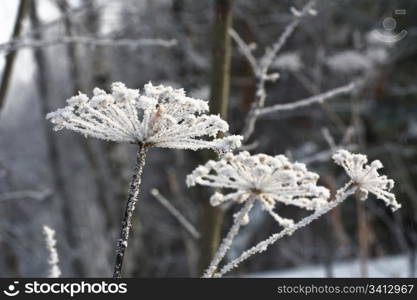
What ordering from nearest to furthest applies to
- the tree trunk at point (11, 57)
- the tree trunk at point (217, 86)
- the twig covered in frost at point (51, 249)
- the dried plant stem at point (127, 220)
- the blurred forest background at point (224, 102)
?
the dried plant stem at point (127, 220) → the twig covered in frost at point (51, 249) → the tree trunk at point (217, 86) → the tree trunk at point (11, 57) → the blurred forest background at point (224, 102)

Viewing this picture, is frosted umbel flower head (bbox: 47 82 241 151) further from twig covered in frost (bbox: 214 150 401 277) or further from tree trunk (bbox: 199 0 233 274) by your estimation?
tree trunk (bbox: 199 0 233 274)

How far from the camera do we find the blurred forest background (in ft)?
16.0

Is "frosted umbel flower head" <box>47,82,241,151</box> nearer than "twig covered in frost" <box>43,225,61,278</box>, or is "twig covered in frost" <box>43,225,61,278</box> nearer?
"frosted umbel flower head" <box>47,82,241,151</box>

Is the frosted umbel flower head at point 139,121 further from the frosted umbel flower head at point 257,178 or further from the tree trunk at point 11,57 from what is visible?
the tree trunk at point 11,57

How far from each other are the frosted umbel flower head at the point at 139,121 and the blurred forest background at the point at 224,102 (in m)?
1.06

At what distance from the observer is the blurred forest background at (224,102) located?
487 cm

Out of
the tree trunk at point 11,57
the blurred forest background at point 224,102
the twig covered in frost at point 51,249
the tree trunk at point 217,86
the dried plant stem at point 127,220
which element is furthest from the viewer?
the blurred forest background at point 224,102

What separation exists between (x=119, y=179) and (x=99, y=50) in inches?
66.6

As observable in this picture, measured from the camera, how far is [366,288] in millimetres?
1776

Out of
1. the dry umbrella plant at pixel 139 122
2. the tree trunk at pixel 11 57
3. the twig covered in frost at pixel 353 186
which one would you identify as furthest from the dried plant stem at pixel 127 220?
the tree trunk at pixel 11 57

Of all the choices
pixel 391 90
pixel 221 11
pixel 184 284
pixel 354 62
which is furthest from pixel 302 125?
pixel 184 284

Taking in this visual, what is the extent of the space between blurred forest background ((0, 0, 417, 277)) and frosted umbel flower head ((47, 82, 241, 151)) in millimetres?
1064

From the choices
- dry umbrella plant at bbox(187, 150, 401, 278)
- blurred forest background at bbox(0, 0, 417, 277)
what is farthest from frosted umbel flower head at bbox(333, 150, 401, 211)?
blurred forest background at bbox(0, 0, 417, 277)

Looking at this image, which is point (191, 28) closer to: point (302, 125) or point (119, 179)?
point (119, 179)
